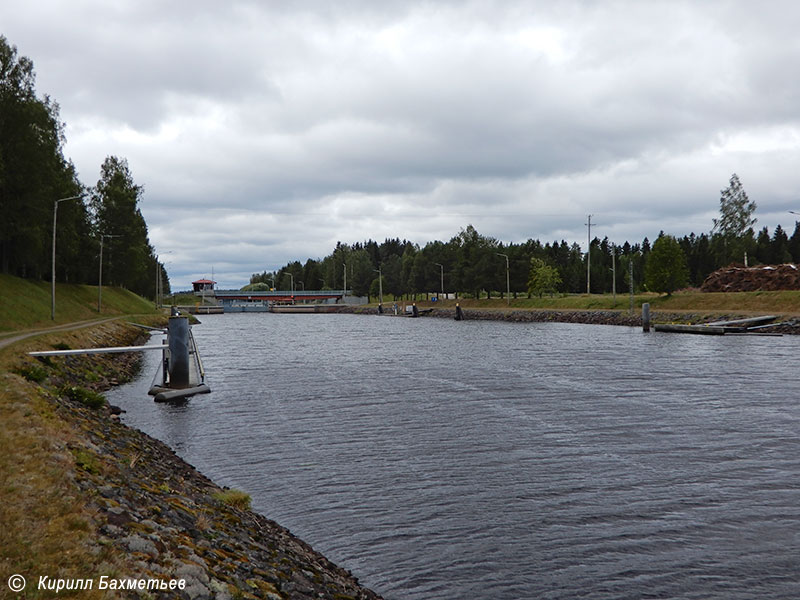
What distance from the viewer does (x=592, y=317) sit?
110875 millimetres

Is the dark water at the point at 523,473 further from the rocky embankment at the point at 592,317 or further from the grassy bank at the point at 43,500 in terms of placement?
the rocky embankment at the point at 592,317

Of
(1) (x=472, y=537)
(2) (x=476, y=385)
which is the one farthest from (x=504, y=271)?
(1) (x=472, y=537)

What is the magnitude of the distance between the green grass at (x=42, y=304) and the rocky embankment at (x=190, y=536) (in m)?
38.9

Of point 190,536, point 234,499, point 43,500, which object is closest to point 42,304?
point 234,499

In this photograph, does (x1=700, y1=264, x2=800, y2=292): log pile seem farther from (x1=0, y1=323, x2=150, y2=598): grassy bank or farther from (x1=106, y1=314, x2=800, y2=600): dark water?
(x1=0, y1=323, x2=150, y2=598): grassy bank

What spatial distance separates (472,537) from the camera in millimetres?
14133

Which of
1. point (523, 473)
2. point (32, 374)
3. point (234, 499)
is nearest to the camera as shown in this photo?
point (234, 499)

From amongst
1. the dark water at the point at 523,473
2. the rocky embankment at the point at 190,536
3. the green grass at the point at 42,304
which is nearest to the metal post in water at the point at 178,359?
the dark water at the point at 523,473

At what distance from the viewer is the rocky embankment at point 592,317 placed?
276 feet

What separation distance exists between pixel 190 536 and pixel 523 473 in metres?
10.8

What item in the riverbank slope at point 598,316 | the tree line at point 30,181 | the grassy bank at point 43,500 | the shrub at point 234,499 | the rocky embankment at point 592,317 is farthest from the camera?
the rocky embankment at point 592,317

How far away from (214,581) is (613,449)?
16119mm

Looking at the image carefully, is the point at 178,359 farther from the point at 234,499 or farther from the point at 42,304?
the point at 42,304

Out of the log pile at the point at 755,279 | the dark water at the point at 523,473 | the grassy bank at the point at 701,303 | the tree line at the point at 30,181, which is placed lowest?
the dark water at the point at 523,473
